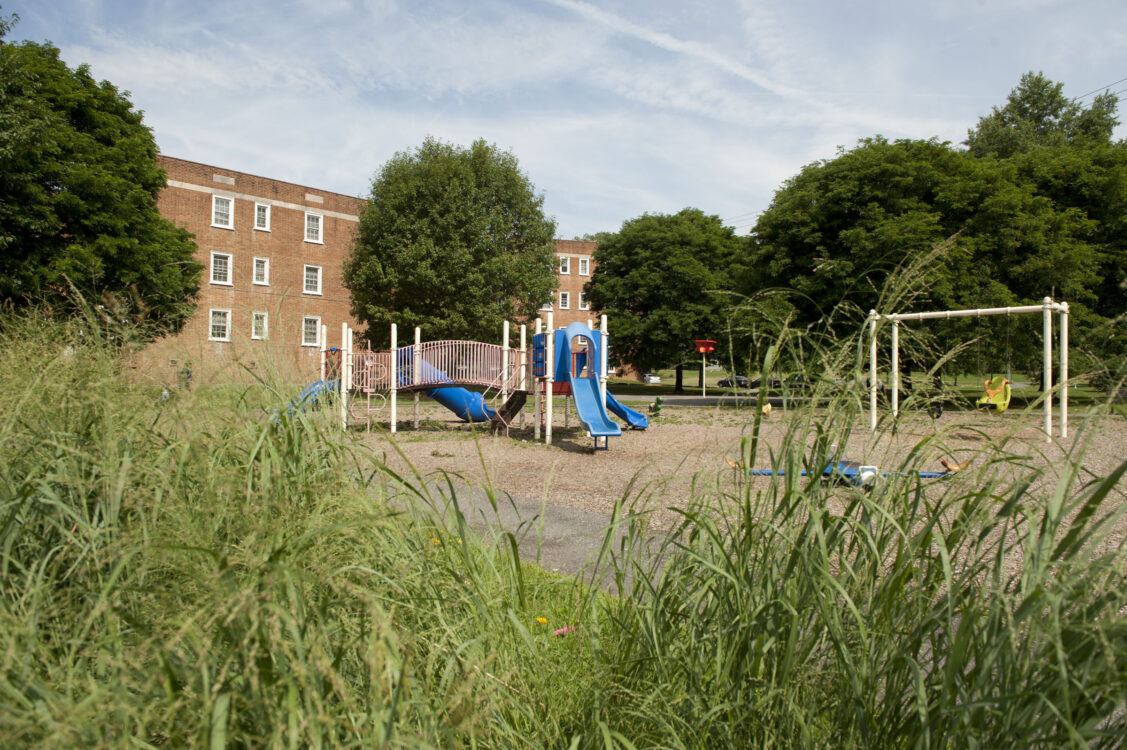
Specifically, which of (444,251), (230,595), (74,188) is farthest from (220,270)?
(230,595)

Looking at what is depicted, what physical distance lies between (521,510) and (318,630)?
5172 millimetres

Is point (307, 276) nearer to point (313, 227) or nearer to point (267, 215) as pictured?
point (313, 227)

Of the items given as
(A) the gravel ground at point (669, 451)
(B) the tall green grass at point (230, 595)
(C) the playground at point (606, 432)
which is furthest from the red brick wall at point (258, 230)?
(B) the tall green grass at point (230, 595)

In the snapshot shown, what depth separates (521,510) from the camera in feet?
21.6

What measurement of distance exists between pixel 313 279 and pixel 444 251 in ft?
35.5

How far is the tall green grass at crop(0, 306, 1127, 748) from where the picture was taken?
1.25 m

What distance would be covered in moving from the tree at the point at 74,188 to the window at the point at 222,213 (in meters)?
10.1

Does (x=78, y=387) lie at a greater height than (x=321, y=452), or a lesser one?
greater

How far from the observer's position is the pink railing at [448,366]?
1616 centimetres

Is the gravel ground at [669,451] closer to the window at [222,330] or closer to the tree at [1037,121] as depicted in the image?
the window at [222,330]

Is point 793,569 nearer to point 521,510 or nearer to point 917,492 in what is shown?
point 917,492

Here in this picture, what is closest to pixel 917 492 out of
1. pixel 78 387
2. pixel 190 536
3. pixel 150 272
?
pixel 190 536

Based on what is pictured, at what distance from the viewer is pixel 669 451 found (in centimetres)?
1167

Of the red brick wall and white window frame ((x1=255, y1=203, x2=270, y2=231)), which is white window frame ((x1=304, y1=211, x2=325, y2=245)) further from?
white window frame ((x1=255, y1=203, x2=270, y2=231))
